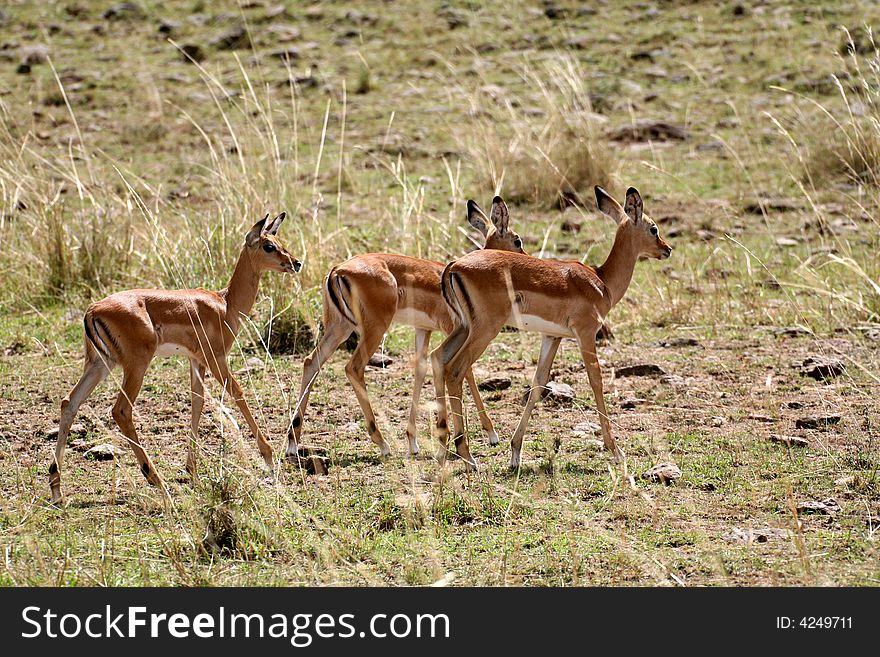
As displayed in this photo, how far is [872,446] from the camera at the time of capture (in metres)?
6.95

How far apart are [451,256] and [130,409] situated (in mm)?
4412

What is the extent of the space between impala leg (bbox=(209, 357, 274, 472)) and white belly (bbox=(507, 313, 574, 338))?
5.02 ft

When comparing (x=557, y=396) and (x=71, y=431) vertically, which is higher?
(x=71, y=431)

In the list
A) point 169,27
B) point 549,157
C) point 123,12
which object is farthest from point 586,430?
point 123,12

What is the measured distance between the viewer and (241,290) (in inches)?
294

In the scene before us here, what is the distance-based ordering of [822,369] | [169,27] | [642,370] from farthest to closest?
[169,27] → [642,370] → [822,369]

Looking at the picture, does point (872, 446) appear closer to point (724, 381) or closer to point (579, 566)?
point (724, 381)

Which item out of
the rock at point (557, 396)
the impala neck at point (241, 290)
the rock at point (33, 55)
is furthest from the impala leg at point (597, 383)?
the rock at point (33, 55)

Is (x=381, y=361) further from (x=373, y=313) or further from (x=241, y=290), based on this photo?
(x=241, y=290)

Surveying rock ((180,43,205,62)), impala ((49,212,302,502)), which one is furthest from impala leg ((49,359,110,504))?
rock ((180,43,205,62))

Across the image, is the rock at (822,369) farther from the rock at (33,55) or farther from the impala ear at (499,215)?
the rock at (33,55)

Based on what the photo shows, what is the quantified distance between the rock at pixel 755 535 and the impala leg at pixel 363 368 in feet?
7.22
